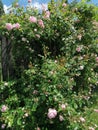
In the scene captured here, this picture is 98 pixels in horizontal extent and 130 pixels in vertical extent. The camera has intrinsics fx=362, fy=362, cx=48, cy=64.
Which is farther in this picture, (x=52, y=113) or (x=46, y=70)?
(x=46, y=70)

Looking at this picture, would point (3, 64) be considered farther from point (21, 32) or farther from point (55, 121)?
point (55, 121)

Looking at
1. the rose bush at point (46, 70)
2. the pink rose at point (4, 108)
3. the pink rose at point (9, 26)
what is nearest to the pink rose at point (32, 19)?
the rose bush at point (46, 70)

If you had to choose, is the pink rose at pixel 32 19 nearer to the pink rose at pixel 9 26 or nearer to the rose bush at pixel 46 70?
the rose bush at pixel 46 70

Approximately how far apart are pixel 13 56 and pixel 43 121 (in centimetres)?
116

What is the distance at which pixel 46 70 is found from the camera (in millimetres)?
4766

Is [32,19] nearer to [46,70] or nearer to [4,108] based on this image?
[46,70]

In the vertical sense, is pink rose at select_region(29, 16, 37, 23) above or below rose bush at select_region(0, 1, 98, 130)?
above

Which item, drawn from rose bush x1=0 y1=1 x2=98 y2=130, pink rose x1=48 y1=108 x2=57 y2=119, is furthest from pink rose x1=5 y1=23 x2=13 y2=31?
pink rose x1=48 y1=108 x2=57 y2=119

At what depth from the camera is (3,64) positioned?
547 cm

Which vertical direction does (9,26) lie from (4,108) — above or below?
above

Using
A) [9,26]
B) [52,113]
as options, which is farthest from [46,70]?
[9,26]

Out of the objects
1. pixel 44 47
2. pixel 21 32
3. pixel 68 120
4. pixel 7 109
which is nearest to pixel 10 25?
pixel 21 32

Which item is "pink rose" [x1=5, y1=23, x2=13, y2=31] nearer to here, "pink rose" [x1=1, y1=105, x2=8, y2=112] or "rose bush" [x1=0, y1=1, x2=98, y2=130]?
"rose bush" [x1=0, y1=1, x2=98, y2=130]

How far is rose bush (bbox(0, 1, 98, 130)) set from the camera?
467cm
